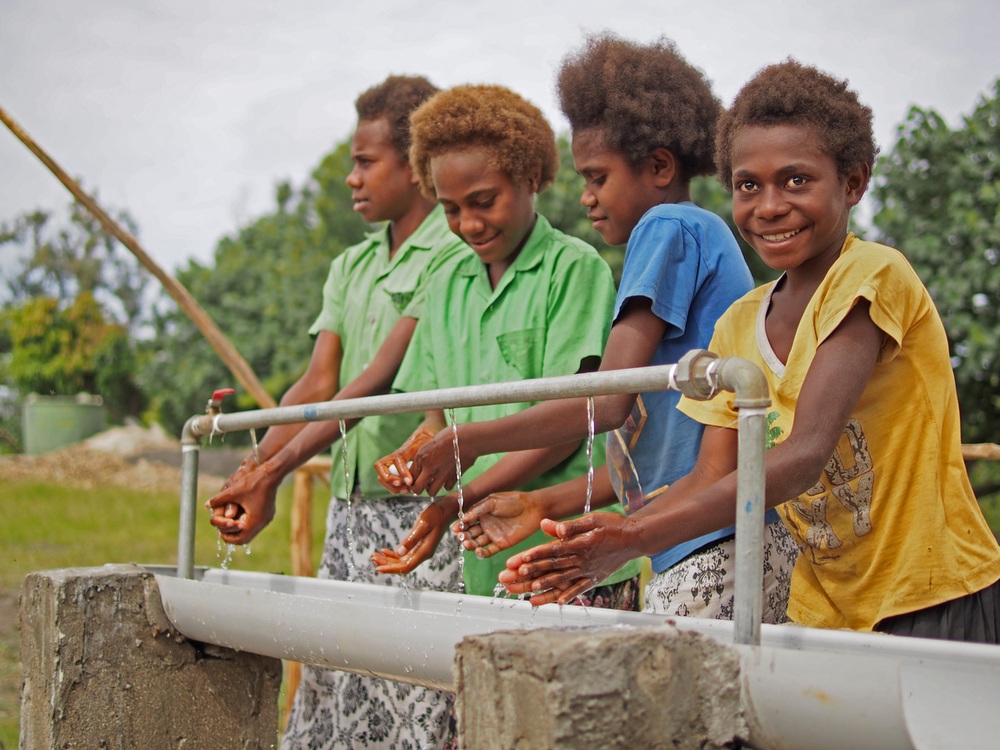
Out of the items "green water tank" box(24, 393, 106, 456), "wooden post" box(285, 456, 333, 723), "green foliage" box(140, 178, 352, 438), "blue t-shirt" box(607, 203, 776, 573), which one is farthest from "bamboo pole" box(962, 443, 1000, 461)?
"green water tank" box(24, 393, 106, 456)

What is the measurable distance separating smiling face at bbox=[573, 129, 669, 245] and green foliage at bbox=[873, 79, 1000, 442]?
10.1 feet

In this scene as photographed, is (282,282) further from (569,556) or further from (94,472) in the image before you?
(569,556)

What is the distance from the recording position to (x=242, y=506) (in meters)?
2.61

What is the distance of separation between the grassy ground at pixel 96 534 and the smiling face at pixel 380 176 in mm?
3708

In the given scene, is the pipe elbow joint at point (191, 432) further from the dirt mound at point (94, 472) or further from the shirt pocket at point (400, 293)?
the dirt mound at point (94, 472)

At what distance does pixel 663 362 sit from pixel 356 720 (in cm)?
140

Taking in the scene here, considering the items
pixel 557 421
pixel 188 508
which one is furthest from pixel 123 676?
pixel 557 421

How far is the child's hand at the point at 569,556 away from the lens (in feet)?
4.98

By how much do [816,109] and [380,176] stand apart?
5.33 ft

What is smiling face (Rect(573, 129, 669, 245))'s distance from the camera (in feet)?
7.62

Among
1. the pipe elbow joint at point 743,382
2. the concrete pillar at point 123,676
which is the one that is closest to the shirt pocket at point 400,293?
the concrete pillar at point 123,676

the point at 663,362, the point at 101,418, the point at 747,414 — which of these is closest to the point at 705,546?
the point at 663,362

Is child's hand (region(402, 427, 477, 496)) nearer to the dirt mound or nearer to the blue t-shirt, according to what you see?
the blue t-shirt

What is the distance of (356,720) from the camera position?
290 cm
